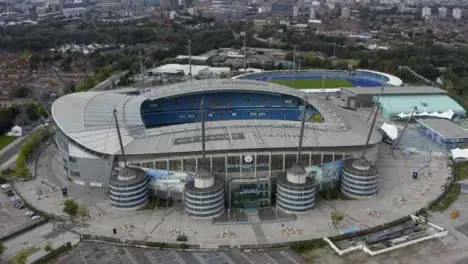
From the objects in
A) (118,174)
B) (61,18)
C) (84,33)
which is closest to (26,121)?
(118,174)

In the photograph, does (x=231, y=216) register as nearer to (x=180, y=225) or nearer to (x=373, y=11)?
(x=180, y=225)

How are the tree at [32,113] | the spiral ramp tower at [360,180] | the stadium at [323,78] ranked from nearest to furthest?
the spiral ramp tower at [360,180] < the tree at [32,113] < the stadium at [323,78]

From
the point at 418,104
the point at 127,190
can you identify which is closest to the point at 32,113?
the point at 127,190

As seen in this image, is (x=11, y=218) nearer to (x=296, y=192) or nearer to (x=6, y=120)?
(x=296, y=192)

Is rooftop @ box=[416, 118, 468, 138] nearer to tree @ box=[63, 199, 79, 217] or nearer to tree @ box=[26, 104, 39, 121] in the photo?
tree @ box=[63, 199, 79, 217]

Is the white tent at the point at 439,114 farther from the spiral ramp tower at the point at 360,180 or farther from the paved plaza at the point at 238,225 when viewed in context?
the spiral ramp tower at the point at 360,180

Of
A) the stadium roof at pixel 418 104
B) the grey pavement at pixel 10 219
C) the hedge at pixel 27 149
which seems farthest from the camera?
the stadium roof at pixel 418 104

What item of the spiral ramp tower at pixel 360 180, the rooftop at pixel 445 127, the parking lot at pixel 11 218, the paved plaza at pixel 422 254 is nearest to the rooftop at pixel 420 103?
the rooftop at pixel 445 127
